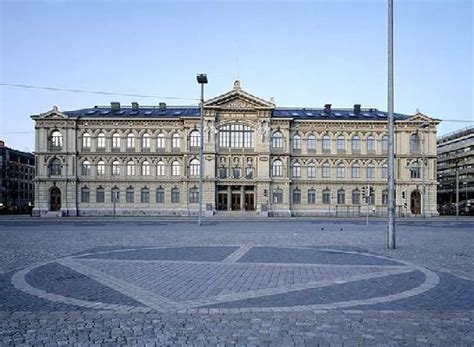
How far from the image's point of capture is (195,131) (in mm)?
67500

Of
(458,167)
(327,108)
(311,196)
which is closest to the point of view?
(311,196)

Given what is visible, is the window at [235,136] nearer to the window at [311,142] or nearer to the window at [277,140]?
the window at [277,140]

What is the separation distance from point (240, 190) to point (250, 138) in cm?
795

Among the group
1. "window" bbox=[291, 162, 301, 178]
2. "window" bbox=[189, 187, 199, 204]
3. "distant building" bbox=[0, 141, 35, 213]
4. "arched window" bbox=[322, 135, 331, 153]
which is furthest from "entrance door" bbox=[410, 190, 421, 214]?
"distant building" bbox=[0, 141, 35, 213]

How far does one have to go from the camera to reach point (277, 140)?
6800cm

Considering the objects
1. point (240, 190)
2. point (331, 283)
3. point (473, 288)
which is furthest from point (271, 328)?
point (240, 190)

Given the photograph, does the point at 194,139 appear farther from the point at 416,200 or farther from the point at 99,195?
the point at 416,200

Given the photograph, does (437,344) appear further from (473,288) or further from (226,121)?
(226,121)

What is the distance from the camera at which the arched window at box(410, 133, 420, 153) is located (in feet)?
226

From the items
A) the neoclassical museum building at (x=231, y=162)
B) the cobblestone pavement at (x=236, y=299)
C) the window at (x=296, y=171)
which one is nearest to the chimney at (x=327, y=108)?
the neoclassical museum building at (x=231, y=162)

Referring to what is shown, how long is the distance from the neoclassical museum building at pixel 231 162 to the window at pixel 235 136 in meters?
0.15

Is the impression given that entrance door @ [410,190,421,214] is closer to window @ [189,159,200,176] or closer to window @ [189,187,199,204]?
window @ [189,187,199,204]

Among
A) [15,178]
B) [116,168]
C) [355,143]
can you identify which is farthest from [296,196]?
[15,178]

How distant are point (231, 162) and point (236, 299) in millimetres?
58694
